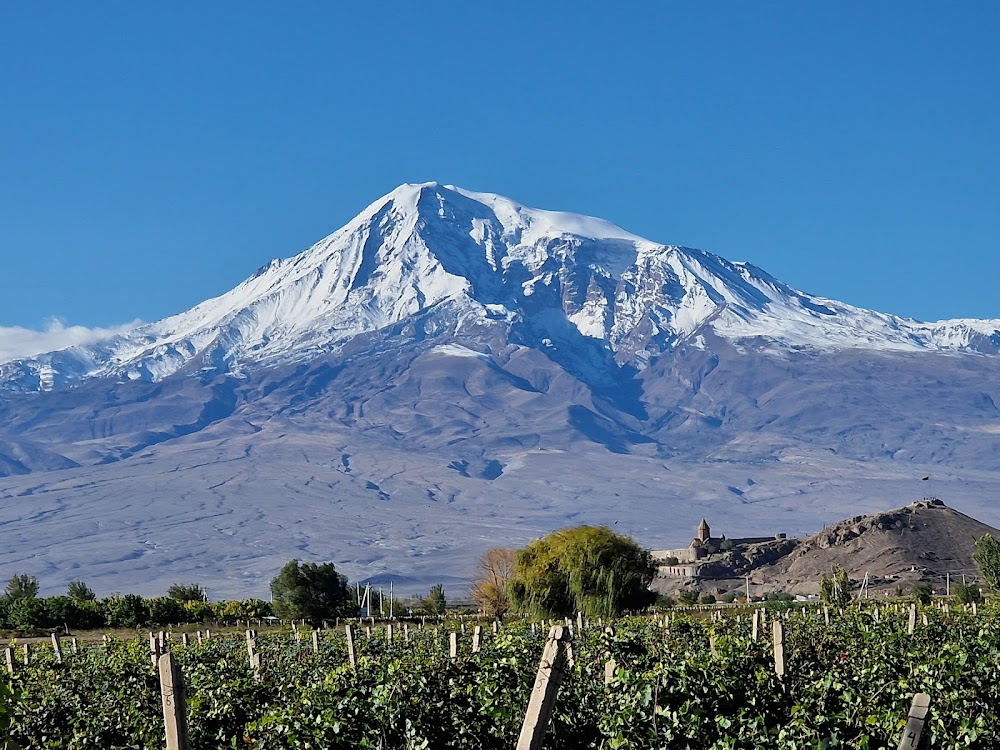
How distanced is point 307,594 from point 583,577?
47.3 feet

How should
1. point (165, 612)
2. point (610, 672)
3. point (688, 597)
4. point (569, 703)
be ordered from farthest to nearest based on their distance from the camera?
point (688, 597), point (165, 612), point (610, 672), point (569, 703)

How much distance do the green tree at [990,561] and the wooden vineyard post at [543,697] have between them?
69.7m

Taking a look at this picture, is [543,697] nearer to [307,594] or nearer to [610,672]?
[610,672]

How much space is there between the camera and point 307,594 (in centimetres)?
6594

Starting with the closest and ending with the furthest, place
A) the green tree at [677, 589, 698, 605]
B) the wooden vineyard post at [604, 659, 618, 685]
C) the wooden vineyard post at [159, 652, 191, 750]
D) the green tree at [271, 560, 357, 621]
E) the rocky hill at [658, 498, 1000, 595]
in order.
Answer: the wooden vineyard post at [159, 652, 191, 750] → the wooden vineyard post at [604, 659, 618, 685] → the green tree at [271, 560, 357, 621] → the green tree at [677, 589, 698, 605] → the rocky hill at [658, 498, 1000, 595]

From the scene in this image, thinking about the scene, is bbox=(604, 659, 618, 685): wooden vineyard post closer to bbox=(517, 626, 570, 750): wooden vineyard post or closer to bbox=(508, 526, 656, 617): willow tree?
bbox=(517, 626, 570, 750): wooden vineyard post

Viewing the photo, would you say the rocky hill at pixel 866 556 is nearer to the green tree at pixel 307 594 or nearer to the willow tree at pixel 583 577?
the willow tree at pixel 583 577

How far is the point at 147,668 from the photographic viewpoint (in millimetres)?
20078

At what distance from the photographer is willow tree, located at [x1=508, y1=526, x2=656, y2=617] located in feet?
189

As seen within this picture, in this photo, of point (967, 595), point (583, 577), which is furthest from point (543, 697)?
point (967, 595)

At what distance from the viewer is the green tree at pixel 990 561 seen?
77562 mm

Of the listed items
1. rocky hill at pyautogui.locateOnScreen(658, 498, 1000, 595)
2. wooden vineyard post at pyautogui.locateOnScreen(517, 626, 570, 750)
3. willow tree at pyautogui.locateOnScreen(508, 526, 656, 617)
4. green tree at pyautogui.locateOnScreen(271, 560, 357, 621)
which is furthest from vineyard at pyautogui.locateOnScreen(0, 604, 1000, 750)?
rocky hill at pyautogui.locateOnScreen(658, 498, 1000, 595)

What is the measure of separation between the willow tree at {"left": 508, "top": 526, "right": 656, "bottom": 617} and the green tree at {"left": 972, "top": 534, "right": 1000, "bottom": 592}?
23.6m

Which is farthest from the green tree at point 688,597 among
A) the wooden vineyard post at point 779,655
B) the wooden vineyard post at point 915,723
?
the wooden vineyard post at point 915,723
